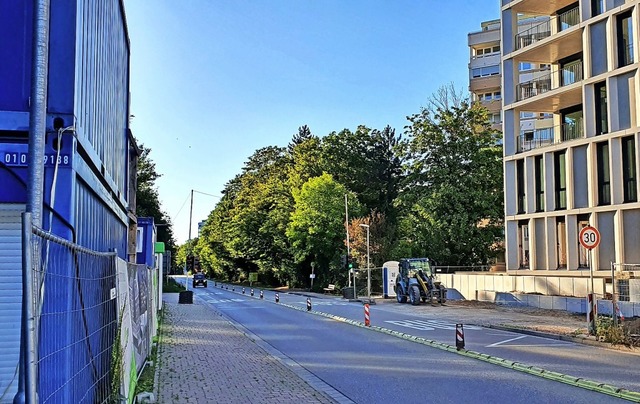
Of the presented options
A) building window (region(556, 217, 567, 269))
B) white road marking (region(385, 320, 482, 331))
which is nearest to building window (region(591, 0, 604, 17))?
building window (region(556, 217, 567, 269))

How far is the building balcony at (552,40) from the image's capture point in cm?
3294

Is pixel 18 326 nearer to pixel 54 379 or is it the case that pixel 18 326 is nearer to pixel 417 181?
pixel 54 379

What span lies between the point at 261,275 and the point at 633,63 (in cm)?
6152

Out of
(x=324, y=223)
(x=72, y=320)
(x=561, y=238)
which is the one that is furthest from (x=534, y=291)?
(x=324, y=223)

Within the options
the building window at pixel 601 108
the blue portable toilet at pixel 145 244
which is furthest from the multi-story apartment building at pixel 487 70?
the blue portable toilet at pixel 145 244

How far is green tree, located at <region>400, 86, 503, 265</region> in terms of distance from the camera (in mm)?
44844

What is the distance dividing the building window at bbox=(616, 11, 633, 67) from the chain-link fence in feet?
96.3

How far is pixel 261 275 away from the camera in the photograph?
8331cm

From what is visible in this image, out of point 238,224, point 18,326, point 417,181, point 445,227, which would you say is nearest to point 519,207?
point 445,227

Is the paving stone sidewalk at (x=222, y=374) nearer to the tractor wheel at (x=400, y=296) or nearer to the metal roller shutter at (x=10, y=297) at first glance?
the metal roller shutter at (x=10, y=297)

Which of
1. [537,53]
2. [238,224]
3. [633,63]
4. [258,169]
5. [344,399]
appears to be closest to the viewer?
[344,399]

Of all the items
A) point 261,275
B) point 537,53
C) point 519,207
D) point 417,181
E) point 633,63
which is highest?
point 537,53

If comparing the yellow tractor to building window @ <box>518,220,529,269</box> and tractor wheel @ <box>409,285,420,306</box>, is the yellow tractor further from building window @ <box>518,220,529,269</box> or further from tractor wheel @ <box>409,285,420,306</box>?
building window @ <box>518,220,529,269</box>

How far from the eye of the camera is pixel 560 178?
33.7m
